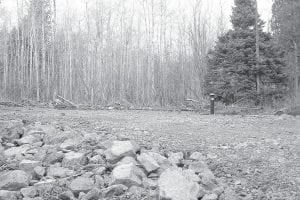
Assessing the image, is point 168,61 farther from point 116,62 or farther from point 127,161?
point 127,161

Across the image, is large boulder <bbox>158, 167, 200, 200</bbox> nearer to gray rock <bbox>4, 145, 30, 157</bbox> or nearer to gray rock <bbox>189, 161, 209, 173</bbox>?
gray rock <bbox>189, 161, 209, 173</bbox>

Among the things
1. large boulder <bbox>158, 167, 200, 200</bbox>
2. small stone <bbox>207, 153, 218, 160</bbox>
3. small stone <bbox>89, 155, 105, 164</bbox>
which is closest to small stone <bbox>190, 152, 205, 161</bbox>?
small stone <bbox>207, 153, 218, 160</bbox>

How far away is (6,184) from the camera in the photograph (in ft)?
13.4

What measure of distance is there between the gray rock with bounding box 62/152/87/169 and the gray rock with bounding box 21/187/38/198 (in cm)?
82

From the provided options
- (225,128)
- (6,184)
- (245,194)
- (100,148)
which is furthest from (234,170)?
(6,184)

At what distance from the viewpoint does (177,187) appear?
376 cm

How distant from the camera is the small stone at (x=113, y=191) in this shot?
384cm

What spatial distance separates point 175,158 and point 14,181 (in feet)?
7.81

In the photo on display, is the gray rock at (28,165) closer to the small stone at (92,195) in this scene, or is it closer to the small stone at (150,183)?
the small stone at (92,195)

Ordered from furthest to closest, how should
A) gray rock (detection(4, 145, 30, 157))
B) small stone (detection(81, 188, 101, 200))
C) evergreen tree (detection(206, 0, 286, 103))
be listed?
A: evergreen tree (detection(206, 0, 286, 103))
gray rock (detection(4, 145, 30, 157))
small stone (detection(81, 188, 101, 200))

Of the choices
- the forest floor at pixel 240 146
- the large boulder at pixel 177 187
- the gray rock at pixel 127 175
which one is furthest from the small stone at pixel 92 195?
the forest floor at pixel 240 146

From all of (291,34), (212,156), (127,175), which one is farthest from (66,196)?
(291,34)

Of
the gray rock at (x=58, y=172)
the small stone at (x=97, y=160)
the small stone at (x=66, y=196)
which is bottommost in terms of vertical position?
the small stone at (x=66, y=196)

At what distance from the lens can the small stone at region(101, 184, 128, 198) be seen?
12.6ft
